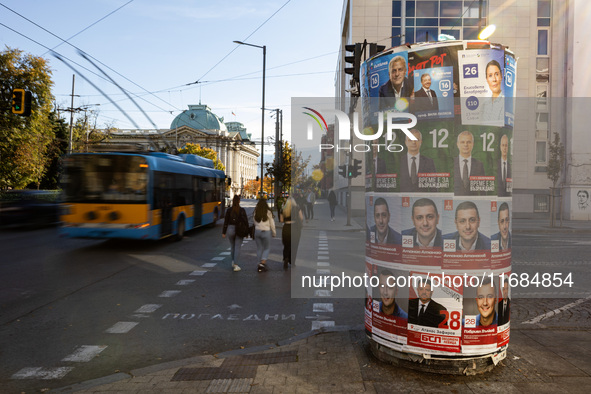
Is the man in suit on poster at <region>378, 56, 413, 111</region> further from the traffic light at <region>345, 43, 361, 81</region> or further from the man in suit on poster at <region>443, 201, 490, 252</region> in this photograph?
the traffic light at <region>345, 43, 361, 81</region>

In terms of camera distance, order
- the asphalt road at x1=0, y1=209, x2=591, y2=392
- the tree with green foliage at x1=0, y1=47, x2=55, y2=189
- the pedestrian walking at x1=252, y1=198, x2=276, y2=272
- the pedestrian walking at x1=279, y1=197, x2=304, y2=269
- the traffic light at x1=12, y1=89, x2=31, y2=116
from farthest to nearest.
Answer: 1. the tree with green foliage at x1=0, y1=47, x2=55, y2=189
2. the traffic light at x1=12, y1=89, x2=31, y2=116
3. the pedestrian walking at x1=279, y1=197, x2=304, y2=269
4. the pedestrian walking at x1=252, y1=198, x2=276, y2=272
5. the asphalt road at x1=0, y1=209, x2=591, y2=392

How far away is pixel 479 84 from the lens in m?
4.23

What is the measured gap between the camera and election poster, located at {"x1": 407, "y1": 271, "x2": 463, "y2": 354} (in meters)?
4.25

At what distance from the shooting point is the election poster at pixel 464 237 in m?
4.24

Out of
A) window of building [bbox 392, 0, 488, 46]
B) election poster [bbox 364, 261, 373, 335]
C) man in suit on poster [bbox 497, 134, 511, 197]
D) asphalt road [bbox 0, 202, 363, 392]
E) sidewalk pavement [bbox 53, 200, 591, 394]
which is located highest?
window of building [bbox 392, 0, 488, 46]

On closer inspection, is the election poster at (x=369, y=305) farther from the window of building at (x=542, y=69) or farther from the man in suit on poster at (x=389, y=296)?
the window of building at (x=542, y=69)

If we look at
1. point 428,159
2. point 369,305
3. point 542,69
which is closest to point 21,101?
point 369,305

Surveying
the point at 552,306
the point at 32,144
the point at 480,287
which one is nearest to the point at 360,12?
the point at 32,144

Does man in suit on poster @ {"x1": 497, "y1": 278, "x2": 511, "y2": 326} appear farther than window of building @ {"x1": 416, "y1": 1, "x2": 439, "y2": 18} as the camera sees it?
No

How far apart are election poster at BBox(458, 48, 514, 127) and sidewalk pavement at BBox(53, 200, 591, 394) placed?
2.23 metres

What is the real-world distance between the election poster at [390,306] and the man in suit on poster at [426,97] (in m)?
1.49

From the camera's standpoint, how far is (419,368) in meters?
4.30

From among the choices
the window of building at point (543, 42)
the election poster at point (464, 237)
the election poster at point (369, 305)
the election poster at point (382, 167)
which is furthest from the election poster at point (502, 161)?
the window of building at point (543, 42)

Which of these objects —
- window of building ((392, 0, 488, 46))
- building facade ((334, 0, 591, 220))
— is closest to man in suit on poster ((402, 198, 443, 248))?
building facade ((334, 0, 591, 220))
